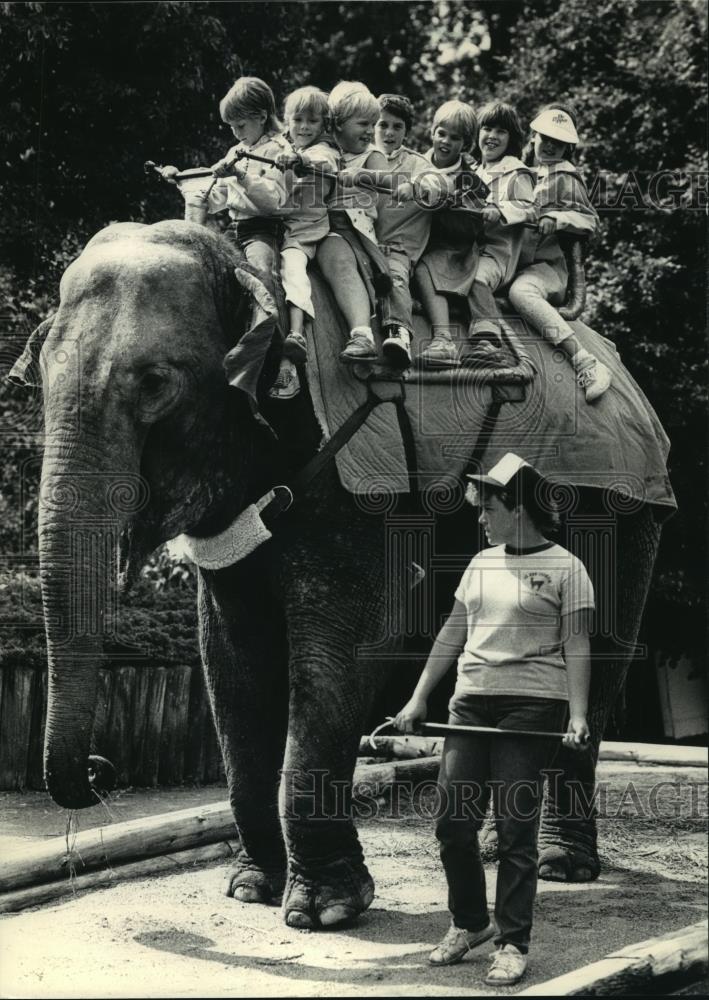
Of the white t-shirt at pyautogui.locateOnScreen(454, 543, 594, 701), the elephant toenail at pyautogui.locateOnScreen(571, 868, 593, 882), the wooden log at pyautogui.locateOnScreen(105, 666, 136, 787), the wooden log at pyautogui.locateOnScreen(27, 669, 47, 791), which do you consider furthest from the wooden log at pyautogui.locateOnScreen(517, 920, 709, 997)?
the wooden log at pyautogui.locateOnScreen(105, 666, 136, 787)

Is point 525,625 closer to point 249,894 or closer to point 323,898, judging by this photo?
point 323,898

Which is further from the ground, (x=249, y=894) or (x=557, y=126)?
(x=557, y=126)

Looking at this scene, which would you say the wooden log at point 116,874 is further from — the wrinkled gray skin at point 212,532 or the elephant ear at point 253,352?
the elephant ear at point 253,352

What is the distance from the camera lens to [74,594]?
4.79 meters

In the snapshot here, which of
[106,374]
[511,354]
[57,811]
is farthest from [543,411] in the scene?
[57,811]

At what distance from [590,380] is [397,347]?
1.21 m

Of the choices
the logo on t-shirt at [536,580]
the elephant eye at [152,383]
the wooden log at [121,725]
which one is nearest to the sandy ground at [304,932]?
the wooden log at [121,725]

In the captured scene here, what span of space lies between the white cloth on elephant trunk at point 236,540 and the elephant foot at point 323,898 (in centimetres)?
119

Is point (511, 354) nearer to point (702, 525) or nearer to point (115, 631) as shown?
point (115, 631)

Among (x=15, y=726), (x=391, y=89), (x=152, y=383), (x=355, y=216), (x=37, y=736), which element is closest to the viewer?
(x=152, y=383)

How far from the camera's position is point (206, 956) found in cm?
518

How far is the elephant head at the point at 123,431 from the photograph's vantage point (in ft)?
15.7

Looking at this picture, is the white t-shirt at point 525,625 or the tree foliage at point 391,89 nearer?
the white t-shirt at point 525,625

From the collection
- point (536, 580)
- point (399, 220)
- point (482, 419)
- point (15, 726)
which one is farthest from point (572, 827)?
point (15, 726)
